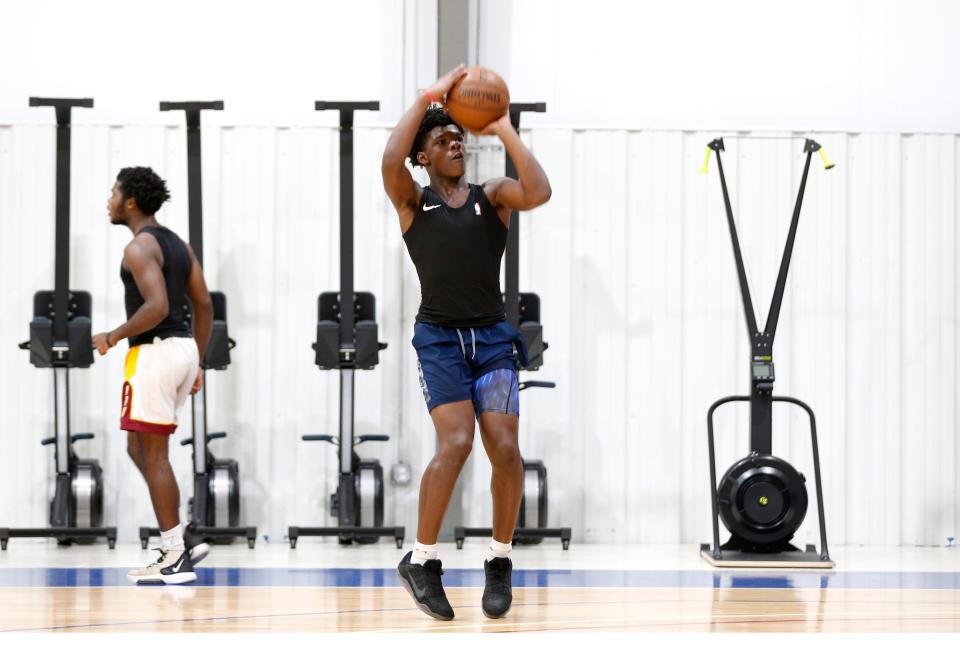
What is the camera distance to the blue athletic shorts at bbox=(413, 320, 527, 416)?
11.9 feet

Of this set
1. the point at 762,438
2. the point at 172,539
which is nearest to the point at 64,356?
the point at 172,539

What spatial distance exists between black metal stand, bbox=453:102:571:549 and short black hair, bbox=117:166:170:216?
5.77 feet

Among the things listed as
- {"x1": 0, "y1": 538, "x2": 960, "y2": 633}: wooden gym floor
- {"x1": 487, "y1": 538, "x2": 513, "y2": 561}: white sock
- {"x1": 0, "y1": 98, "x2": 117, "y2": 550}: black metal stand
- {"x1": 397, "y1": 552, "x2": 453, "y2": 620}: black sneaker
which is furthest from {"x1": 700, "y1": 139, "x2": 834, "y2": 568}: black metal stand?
{"x1": 0, "y1": 98, "x2": 117, "y2": 550}: black metal stand

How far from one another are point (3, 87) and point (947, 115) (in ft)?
17.3

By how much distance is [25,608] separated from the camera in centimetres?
394

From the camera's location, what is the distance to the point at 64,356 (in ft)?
18.9

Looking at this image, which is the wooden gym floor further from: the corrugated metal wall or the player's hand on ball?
the player's hand on ball

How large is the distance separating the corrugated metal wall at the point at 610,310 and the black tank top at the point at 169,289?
1580 millimetres

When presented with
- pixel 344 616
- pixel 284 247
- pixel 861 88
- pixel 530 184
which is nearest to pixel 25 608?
pixel 344 616

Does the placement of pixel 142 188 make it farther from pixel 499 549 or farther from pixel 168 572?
pixel 499 549

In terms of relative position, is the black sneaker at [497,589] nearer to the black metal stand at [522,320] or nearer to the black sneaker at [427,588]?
the black sneaker at [427,588]

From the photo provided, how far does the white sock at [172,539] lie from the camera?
459 cm

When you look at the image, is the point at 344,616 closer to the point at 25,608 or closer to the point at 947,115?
the point at 25,608

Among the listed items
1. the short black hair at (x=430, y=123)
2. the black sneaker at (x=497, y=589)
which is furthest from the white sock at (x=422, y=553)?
the short black hair at (x=430, y=123)
